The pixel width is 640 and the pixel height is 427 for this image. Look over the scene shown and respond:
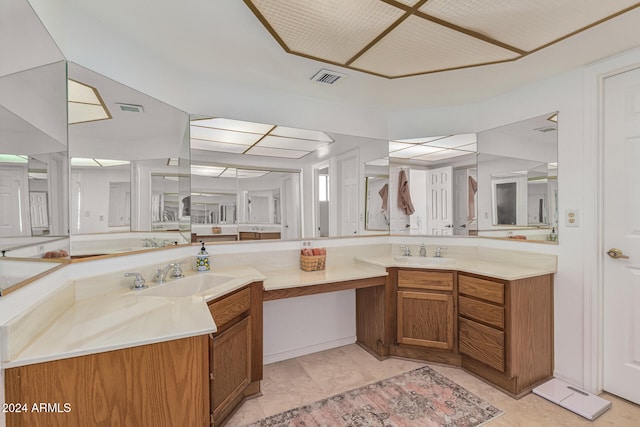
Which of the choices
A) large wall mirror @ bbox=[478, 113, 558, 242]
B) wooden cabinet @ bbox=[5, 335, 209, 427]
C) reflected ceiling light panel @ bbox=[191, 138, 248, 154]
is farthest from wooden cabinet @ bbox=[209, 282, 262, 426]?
large wall mirror @ bbox=[478, 113, 558, 242]

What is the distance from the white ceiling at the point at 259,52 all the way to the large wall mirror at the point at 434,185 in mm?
426

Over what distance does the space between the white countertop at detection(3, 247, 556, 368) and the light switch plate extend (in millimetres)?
275

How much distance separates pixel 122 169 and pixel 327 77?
150cm

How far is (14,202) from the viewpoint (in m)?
0.95

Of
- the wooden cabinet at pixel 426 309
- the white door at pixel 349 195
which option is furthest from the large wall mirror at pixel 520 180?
the white door at pixel 349 195

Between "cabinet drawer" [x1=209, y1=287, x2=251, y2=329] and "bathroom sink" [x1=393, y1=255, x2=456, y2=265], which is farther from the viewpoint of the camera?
"bathroom sink" [x1=393, y1=255, x2=456, y2=265]

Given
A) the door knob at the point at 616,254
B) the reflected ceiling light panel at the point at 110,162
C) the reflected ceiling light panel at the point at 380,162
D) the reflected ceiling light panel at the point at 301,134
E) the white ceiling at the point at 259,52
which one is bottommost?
the door knob at the point at 616,254

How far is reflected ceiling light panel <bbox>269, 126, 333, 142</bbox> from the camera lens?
2.56 meters

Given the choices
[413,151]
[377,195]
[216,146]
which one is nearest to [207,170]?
[216,146]

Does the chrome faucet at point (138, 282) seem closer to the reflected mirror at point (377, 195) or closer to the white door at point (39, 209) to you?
the white door at point (39, 209)

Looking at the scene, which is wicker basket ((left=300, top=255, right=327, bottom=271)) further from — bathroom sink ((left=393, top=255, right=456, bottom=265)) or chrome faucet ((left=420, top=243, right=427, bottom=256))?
chrome faucet ((left=420, top=243, right=427, bottom=256))

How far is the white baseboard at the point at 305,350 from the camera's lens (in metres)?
2.50

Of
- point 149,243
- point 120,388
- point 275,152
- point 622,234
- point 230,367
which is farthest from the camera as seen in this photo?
point 275,152

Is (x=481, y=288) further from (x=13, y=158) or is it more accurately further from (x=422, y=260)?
(x=13, y=158)
